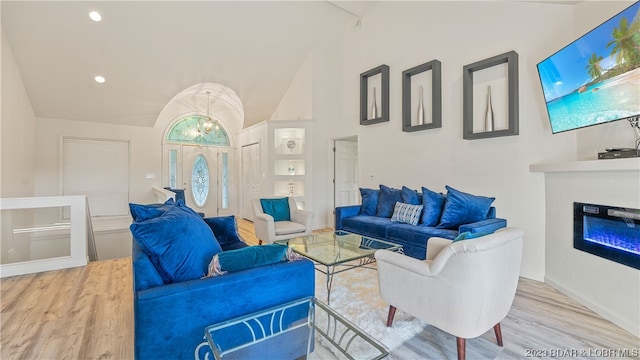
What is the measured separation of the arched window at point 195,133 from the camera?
7.13 m

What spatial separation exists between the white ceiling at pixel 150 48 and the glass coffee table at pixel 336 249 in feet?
13.0

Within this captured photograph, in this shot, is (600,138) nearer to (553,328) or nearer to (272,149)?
(553,328)

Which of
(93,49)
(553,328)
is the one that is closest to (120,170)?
(93,49)

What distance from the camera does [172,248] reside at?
4.83 feet

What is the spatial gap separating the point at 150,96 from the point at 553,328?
6734 mm

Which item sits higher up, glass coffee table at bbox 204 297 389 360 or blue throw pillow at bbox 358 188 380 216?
blue throw pillow at bbox 358 188 380 216

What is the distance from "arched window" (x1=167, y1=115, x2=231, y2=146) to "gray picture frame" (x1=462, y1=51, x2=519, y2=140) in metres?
5.90

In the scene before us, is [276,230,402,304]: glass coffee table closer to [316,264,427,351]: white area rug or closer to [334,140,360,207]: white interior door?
[316,264,427,351]: white area rug

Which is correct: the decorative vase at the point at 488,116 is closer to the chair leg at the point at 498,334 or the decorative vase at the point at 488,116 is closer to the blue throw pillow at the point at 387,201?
the blue throw pillow at the point at 387,201

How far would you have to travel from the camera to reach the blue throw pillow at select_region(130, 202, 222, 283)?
1438 millimetres

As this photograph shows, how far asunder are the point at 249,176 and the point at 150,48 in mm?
3427

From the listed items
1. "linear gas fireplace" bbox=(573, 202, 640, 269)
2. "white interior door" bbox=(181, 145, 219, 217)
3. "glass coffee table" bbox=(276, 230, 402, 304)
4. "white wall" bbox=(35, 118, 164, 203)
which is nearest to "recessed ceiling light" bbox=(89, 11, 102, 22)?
"white wall" bbox=(35, 118, 164, 203)

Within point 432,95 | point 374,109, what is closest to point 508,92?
point 432,95

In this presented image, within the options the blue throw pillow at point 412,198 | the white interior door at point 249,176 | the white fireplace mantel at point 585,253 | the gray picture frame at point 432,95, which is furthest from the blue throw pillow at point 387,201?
the white interior door at point 249,176
